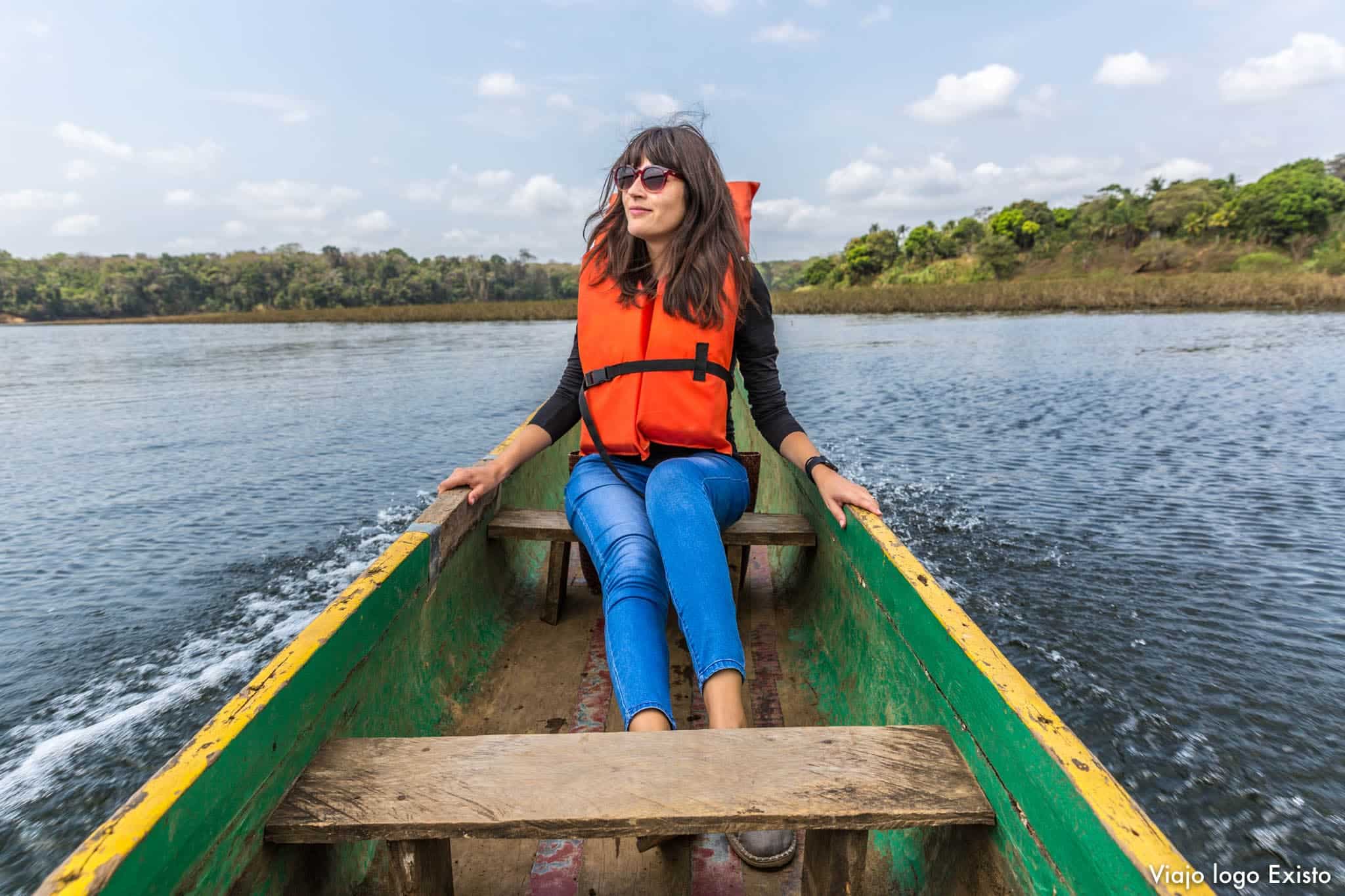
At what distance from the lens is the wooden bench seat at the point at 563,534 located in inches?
93.0

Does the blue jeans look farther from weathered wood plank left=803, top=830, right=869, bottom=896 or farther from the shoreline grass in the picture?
the shoreline grass

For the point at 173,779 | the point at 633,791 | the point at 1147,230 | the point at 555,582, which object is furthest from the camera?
the point at 1147,230

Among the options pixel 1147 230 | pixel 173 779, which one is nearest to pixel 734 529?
pixel 173 779

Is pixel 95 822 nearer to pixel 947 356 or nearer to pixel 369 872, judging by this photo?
pixel 369 872

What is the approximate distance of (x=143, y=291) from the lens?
67.3 meters

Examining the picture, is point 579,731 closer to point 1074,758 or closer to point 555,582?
point 555,582

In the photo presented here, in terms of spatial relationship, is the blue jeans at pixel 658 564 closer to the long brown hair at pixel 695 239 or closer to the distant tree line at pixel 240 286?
the long brown hair at pixel 695 239

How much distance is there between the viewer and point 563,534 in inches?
94.4

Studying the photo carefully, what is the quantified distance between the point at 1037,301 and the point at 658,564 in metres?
33.3

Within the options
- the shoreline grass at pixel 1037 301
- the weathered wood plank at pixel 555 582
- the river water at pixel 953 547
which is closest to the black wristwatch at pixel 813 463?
the weathered wood plank at pixel 555 582

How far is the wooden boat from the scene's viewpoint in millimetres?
929

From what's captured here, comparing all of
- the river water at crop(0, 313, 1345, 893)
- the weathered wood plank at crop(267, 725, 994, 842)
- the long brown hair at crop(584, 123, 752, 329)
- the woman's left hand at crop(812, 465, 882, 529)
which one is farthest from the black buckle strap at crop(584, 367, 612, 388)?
the river water at crop(0, 313, 1345, 893)

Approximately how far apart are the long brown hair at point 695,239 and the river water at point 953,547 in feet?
6.89

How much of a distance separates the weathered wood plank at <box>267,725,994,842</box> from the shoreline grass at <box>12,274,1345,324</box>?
2064cm
